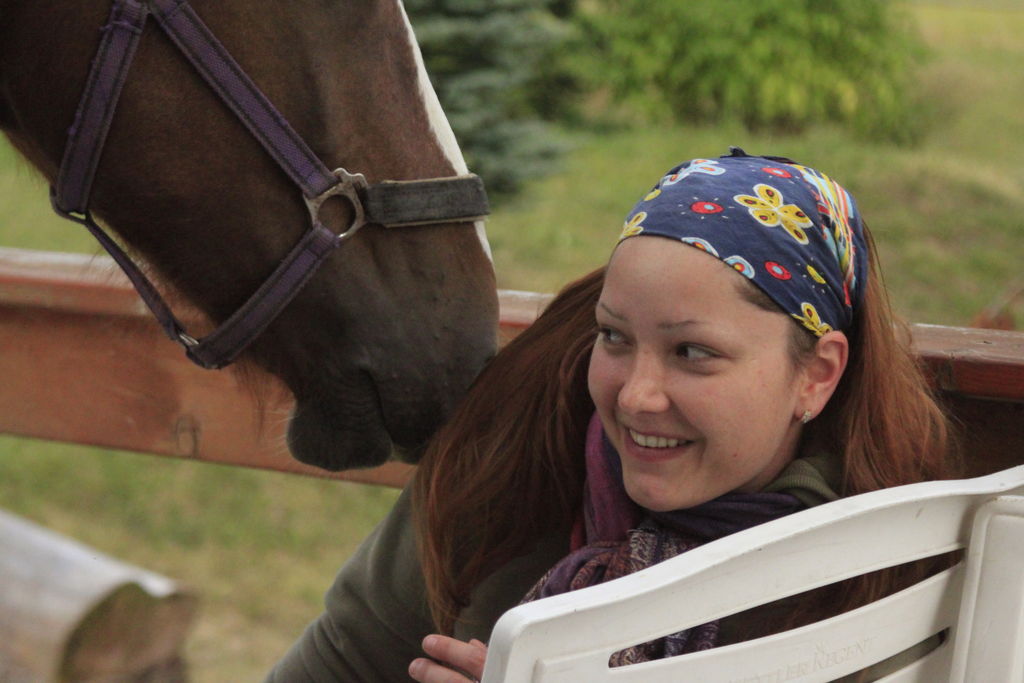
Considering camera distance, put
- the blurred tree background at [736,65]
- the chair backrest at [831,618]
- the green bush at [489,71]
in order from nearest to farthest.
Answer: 1. the chair backrest at [831,618]
2. the green bush at [489,71]
3. the blurred tree background at [736,65]

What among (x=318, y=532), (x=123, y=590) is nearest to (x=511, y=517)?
(x=123, y=590)

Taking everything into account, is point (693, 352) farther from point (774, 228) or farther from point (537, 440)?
point (537, 440)

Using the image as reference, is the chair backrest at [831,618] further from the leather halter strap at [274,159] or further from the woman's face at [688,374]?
the leather halter strap at [274,159]

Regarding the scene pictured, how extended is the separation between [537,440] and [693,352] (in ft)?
1.11

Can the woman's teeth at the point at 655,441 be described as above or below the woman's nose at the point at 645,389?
below

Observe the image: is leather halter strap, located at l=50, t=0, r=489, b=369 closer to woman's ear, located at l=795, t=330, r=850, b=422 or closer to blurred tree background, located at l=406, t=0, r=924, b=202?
woman's ear, located at l=795, t=330, r=850, b=422

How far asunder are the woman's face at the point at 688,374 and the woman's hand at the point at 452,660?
0.79 ft

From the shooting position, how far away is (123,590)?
2.62 meters

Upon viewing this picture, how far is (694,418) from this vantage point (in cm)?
125

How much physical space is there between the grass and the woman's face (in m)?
1.12

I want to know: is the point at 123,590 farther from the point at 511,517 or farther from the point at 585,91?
the point at 585,91

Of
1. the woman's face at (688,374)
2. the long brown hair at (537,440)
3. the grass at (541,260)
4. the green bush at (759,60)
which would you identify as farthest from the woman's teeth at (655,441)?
the green bush at (759,60)

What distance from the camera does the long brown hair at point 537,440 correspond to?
137 cm

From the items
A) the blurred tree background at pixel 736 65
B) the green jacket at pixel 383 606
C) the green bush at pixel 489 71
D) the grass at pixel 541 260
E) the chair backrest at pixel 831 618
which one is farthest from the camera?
the blurred tree background at pixel 736 65
